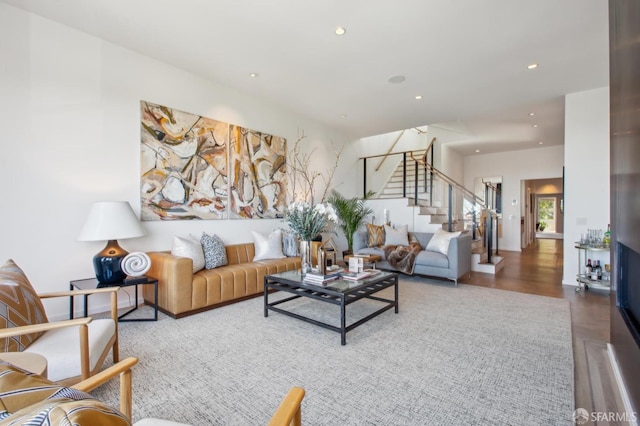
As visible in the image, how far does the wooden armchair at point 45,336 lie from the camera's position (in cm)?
154

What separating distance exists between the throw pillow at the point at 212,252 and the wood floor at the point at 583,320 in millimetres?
3643

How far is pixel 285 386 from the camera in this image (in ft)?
6.36

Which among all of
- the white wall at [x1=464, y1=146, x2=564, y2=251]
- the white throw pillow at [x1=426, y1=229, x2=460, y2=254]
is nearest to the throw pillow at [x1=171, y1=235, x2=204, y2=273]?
the white throw pillow at [x1=426, y1=229, x2=460, y2=254]

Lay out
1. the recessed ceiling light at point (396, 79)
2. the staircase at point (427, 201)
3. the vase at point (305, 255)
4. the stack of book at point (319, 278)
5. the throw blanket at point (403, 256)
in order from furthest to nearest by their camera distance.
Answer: the staircase at point (427, 201), the throw blanket at point (403, 256), the recessed ceiling light at point (396, 79), the vase at point (305, 255), the stack of book at point (319, 278)

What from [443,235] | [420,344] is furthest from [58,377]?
[443,235]

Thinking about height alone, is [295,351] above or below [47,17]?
below

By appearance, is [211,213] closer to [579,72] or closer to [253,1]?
[253,1]

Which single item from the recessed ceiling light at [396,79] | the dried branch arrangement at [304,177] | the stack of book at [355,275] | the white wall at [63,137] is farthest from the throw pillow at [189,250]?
the recessed ceiling light at [396,79]

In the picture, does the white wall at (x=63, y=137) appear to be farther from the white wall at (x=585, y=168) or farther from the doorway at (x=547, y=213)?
the doorway at (x=547, y=213)

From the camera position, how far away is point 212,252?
3871 millimetres

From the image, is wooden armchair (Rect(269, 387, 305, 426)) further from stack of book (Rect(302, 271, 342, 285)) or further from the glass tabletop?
stack of book (Rect(302, 271, 342, 285))

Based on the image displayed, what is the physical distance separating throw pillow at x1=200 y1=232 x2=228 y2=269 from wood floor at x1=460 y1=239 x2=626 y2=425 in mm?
3643

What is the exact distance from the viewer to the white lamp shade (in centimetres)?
302

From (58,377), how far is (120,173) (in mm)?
2576
